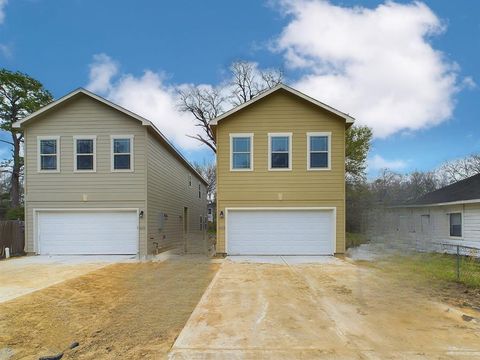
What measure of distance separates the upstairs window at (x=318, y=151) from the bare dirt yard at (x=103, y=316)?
6.57 m

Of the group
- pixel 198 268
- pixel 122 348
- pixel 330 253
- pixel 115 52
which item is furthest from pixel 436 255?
pixel 115 52

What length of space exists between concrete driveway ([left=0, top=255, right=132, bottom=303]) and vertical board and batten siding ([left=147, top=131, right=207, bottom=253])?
2.27m

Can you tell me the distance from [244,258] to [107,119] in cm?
777

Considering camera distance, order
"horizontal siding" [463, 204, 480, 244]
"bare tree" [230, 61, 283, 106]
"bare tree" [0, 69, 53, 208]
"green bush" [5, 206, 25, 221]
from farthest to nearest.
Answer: "bare tree" [230, 61, 283, 106] → "bare tree" [0, 69, 53, 208] → "green bush" [5, 206, 25, 221] → "horizontal siding" [463, 204, 480, 244]

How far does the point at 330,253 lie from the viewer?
45.1ft

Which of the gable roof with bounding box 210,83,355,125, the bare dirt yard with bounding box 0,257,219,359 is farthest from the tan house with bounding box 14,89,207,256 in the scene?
the bare dirt yard with bounding box 0,257,219,359

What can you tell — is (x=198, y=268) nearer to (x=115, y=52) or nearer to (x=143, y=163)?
(x=143, y=163)

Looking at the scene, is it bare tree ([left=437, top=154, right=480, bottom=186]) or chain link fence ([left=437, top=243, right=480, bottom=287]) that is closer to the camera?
chain link fence ([left=437, top=243, right=480, bottom=287])

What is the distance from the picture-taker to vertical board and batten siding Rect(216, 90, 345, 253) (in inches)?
542

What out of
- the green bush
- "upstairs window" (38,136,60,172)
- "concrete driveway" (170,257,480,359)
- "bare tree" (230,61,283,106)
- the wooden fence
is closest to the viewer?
"concrete driveway" (170,257,480,359)

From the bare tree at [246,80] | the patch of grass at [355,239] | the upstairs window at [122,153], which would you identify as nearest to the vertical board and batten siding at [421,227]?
the patch of grass at [355,239]

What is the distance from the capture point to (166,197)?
683 inches

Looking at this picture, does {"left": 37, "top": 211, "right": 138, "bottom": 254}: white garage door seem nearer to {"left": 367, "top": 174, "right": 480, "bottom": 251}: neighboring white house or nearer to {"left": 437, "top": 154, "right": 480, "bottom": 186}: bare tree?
{"left": 367, "top": 174, "right": 480, "bottom": 251}: neighboring white house

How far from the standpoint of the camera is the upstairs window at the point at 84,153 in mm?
14070
